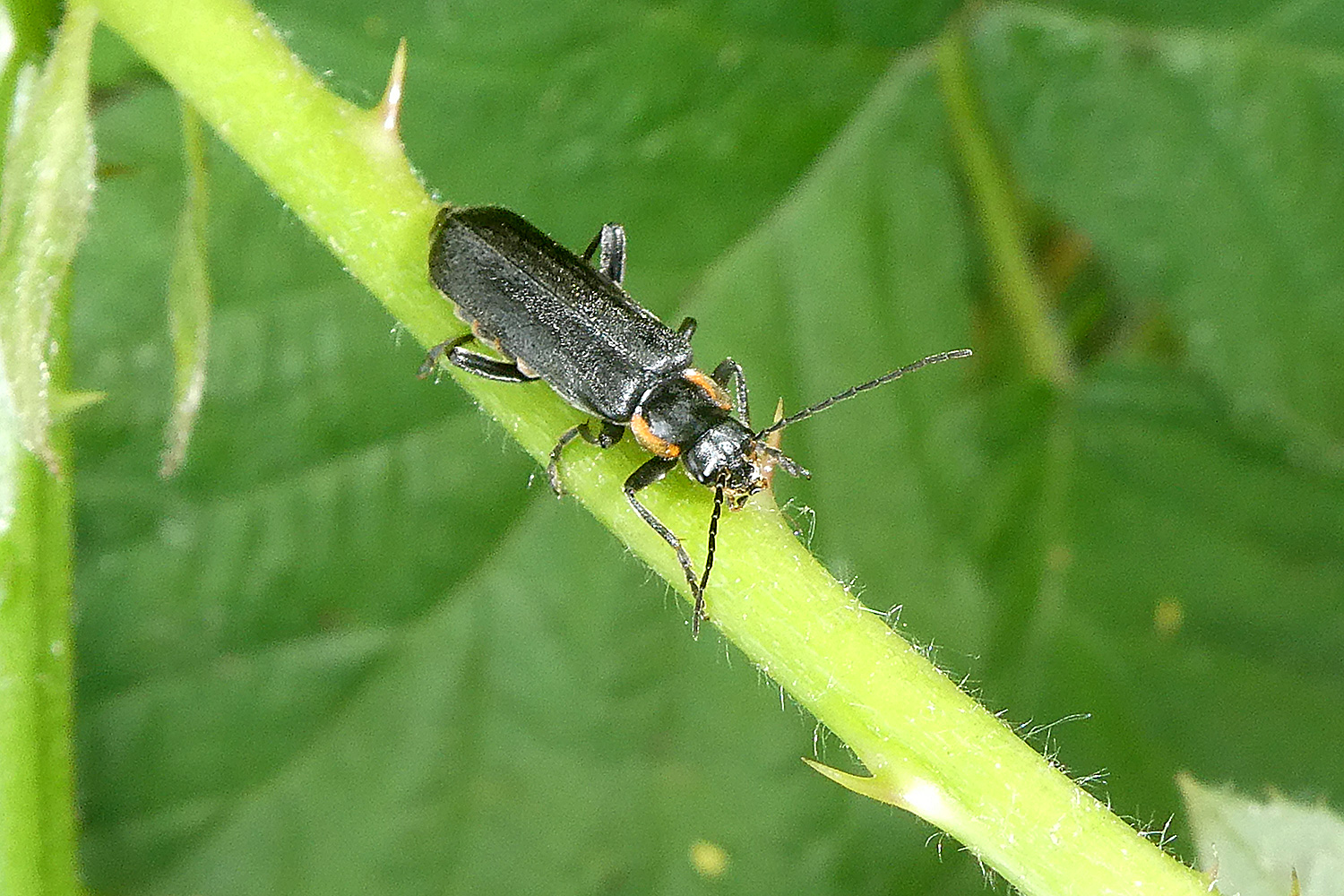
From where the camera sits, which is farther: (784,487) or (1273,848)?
(784,487)

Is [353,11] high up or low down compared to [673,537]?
up

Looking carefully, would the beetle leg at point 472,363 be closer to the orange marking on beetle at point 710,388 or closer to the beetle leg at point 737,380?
the orange marking on beetle at point 710,388

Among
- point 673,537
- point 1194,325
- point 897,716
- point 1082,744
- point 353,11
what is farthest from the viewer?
point 1082,744

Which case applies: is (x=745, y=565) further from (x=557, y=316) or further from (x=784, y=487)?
(x=784, y=487)

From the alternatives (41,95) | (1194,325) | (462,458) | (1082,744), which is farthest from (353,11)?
(1082,744)

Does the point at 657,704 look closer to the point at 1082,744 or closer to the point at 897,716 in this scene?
the point at 1082,744

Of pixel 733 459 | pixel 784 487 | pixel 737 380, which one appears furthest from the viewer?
pixel 784 487

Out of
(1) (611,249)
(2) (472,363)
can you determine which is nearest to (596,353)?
(1) (611,249)
